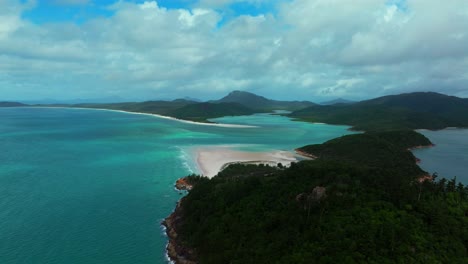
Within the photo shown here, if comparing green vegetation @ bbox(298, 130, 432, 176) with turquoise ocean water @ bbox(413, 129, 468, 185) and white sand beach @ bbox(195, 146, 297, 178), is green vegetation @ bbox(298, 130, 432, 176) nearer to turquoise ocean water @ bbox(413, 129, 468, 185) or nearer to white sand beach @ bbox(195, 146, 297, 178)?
turquoise ocean water @ bbox(413, 129, 468, 185)

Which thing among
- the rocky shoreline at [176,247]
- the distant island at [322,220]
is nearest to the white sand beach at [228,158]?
the rocky shoreline at [176,247]

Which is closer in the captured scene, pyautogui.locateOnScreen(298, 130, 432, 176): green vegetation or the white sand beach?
pyautogui.locateOnScreen(298, 130, 432, 176): green vegetation

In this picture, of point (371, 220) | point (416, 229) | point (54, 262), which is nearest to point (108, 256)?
point (54, 262)

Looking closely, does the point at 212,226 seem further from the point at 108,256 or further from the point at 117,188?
the point at 117,188

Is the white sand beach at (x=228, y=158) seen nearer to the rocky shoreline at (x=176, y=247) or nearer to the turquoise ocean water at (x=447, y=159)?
the rocky shoreline at (x=176, y=247)

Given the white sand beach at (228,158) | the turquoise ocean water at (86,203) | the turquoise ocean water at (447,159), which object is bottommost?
the turquoise ocean water at (86,203)

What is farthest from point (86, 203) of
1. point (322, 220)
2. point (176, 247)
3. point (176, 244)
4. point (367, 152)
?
point (367, 152)

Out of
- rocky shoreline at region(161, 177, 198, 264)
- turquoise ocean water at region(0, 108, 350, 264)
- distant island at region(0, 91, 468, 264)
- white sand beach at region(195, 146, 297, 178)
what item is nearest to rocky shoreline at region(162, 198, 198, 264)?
rocky shoreline at region(161, 177, 198, 264)
